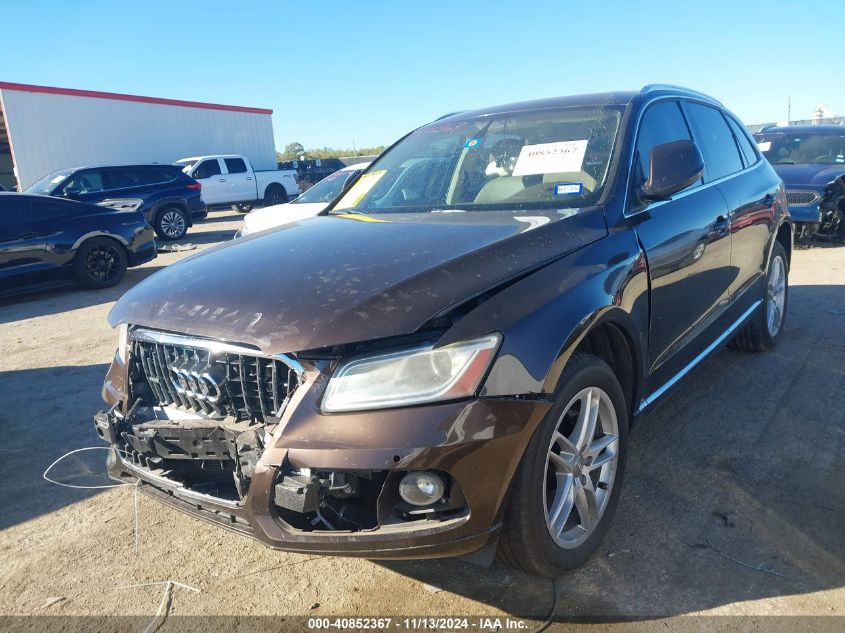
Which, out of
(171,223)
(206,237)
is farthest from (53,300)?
(206,237)

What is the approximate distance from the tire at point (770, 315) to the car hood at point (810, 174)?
5053 millimetres

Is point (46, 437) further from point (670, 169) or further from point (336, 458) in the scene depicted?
point (670, 169)

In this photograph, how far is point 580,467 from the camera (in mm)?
2391

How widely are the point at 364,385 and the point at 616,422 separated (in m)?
1.13

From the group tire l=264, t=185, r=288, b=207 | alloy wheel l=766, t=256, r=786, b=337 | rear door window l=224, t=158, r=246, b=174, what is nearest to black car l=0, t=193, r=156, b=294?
alloy wheel l=766, t=256, r=786, b=337

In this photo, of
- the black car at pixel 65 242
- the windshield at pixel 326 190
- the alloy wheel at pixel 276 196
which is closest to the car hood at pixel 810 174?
the windshield at pixel 326 190

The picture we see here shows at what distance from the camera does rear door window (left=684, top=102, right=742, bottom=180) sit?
12.4 feet

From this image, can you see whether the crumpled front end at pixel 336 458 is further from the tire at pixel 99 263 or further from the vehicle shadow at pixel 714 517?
the tire at pixel 99 263

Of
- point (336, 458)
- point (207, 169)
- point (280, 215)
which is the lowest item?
point (336, 458)

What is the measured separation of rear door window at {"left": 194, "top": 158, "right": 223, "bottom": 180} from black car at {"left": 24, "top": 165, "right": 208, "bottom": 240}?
3597 mm

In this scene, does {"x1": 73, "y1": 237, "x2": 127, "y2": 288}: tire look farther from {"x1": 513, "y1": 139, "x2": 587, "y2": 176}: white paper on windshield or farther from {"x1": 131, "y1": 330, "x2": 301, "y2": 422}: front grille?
{"x1": 513, "y1": 139, "x2": 587, "y2": 176}: white paper on windshield

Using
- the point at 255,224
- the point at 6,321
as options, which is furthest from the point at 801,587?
the point at 6,321

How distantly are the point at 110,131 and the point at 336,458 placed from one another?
24244 mm

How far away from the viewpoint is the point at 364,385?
6.44 feet
